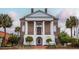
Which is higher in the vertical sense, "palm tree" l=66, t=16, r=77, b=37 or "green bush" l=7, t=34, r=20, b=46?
"palm tree" l=66, t=16, r=77, b=37

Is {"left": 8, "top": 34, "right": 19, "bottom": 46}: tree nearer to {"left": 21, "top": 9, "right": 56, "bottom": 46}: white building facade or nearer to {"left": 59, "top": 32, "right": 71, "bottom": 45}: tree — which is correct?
{"left": 21, "top": 9, "right": 56, "bottom": 46}: white building facade

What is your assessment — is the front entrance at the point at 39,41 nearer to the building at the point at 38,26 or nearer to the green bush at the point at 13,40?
the building at the point at 38,26

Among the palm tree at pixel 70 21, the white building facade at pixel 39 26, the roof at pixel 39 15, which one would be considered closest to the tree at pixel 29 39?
the white building facade at pixel 39 26

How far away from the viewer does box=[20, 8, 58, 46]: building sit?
7.75ft

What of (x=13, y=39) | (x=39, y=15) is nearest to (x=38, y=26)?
(x=39, y=15)

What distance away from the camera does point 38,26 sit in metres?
2.38

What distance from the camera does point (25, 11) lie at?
7.74 ft

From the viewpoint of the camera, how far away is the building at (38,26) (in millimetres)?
2363

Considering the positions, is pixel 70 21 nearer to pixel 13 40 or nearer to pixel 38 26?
pixel 38 26

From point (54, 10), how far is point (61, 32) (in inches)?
10.9

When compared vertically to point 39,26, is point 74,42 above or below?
below

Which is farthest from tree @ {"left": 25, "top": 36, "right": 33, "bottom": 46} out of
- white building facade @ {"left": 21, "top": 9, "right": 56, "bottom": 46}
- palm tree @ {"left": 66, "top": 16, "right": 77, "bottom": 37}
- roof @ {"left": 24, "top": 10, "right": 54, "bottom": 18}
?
palm tree @ {"left": 66, "top": 16, "right": 77, "bottom": 37}
